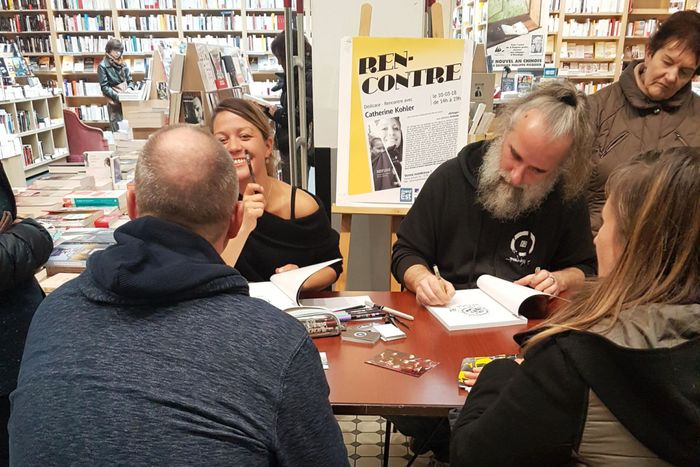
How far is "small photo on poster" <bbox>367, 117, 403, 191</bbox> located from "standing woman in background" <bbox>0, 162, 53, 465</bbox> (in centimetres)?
146

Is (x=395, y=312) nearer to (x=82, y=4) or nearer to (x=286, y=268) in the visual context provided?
(x=286, y=268)

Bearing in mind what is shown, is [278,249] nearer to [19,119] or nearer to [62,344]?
[62,344]

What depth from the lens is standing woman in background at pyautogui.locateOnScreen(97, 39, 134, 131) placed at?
7.68 metres

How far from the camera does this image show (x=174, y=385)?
0.75 m

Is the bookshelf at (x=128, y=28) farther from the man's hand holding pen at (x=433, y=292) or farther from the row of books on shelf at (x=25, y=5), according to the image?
the man's hand holding pen at (x=433, y=292)

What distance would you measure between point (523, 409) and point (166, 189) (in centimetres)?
71

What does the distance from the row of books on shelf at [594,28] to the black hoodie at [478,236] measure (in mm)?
7975

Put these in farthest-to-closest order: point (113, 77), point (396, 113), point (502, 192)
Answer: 1. point (113, 77)
2. point (396, 113)
3. point (502, 192)

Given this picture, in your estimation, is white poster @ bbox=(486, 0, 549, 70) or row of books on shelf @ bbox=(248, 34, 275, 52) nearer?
white poster @ bbox=(486, 0, 549, 70)

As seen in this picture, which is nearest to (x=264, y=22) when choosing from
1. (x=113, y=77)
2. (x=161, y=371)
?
(x=113, y=77)

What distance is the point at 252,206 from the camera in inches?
70.1

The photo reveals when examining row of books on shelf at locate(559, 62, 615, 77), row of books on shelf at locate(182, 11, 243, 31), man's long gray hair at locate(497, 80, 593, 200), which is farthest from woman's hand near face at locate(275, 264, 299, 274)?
row of books on shelf at locate(559, 62, 615, 77)

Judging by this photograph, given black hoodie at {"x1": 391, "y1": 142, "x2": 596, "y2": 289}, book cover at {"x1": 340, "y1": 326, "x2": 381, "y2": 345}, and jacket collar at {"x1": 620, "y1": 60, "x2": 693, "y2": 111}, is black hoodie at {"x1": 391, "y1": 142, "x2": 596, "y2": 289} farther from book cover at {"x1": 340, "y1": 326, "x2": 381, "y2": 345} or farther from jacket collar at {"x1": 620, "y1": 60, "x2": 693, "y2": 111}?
jacket collar at {"x1": 620, "y1": 60, "x2": 693, "y2": 111}

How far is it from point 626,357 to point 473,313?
0.76 m
